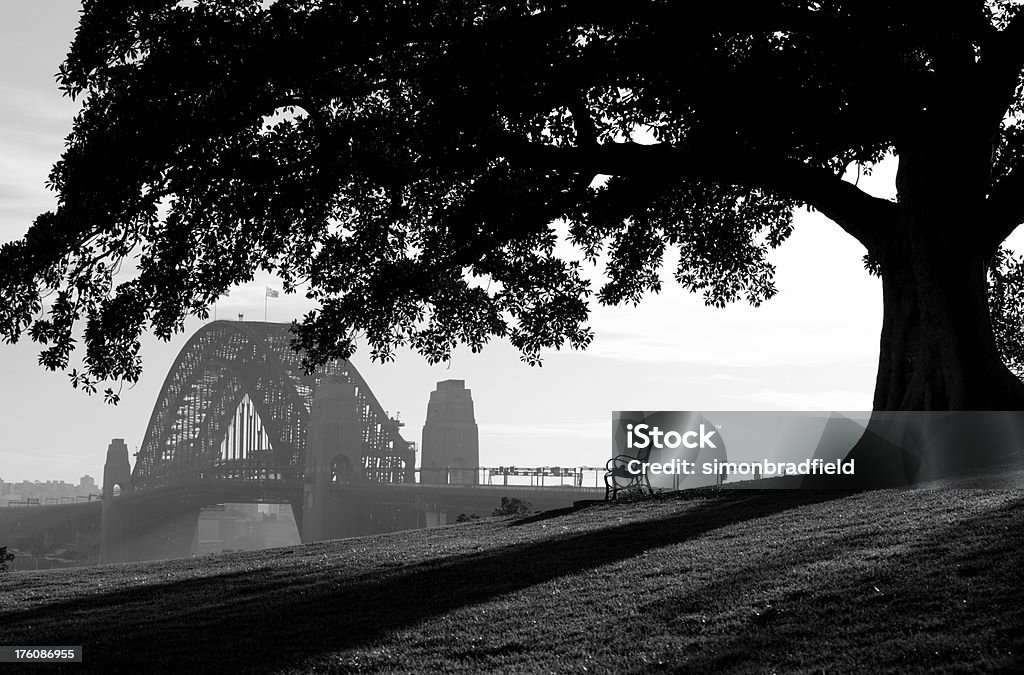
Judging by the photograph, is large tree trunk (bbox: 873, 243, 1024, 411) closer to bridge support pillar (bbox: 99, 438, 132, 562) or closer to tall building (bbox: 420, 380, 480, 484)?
tall building (bbox: 420, 380, 480, 484)

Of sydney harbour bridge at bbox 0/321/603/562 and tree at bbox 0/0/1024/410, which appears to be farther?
sydney harbour bridge at bbox 0/321/603/562

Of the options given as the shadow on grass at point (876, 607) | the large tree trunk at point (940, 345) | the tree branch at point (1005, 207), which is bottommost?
the shadow on grass at point (876, 607)

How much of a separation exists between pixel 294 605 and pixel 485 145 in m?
8.17

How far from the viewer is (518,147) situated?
57.4 feet

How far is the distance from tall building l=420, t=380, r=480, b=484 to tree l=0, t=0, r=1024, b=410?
11250 cm

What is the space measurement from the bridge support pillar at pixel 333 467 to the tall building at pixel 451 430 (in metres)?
9.96

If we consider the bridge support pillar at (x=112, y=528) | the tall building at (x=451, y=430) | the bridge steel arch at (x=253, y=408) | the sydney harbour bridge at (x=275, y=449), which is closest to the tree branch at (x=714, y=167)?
the sydney harbour bridge at (x=275, y=449)

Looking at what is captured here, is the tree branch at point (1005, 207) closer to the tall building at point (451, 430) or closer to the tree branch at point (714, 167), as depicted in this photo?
the tree branch at point (714, 167)

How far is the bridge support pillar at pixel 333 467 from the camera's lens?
10981cm

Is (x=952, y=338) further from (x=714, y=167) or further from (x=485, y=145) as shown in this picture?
(x=485, y=145)

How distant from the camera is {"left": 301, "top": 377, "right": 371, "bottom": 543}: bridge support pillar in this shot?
360 feet

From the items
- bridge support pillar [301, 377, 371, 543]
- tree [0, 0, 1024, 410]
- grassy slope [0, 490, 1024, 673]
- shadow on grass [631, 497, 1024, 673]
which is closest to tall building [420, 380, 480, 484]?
bridge support pillar [301, 377, 371, 543]

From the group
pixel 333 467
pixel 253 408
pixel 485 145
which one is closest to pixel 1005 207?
pixel 485 145

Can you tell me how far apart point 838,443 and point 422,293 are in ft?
24.9
